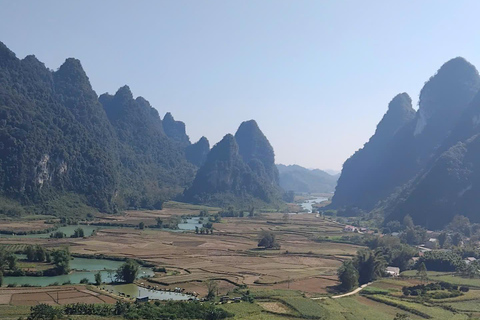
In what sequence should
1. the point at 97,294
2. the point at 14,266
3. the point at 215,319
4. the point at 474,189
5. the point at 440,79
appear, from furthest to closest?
1. the point at 440,79
2. the point at 474,189
3. the point at 14,266
4. the point at 97,294
5. the point at 215,319

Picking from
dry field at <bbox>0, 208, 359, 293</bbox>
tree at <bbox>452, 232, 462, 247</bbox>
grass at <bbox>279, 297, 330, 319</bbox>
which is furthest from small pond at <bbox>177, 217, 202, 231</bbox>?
grass at <bbox>279, 297, 330, 319</bbox>

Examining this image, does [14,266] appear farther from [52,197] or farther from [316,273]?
[52,197]

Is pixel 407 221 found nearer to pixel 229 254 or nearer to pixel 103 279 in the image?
pixel 229 254

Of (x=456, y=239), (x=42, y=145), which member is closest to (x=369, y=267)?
(x=456, y=239)

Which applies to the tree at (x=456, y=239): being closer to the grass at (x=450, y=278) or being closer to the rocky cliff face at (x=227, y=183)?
the grass at (x=450, y=278)

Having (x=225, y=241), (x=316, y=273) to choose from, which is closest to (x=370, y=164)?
(x=225, y=241)

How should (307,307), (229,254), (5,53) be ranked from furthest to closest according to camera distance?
(5,53)
(229,254)
(307,307)

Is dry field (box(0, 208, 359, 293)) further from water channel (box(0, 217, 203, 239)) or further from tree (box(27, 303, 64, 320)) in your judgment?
tree (box(27, 303, 64, 320))
